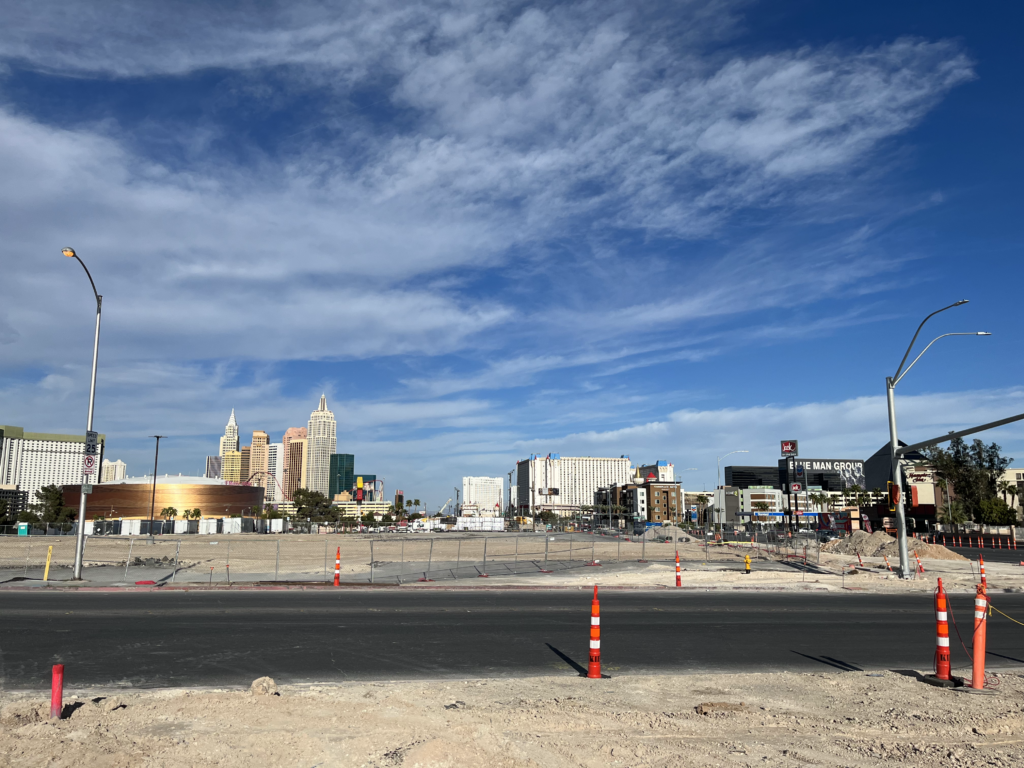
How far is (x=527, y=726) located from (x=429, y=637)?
23.2 feet

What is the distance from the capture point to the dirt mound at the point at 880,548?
156 ft

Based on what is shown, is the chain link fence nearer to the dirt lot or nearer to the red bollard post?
the dirt lot

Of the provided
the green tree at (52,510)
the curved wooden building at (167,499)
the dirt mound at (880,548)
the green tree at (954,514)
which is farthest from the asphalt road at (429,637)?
the curved wooden building at (167,499)

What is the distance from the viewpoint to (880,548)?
51.5 m

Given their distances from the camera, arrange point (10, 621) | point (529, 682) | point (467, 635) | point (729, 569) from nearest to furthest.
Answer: point (529, 682) < point (467, 635) < point (10, 621) < point (729, 569)

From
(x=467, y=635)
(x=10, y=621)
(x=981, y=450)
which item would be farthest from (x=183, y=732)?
(x=981, y=450)

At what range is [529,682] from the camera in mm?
10812

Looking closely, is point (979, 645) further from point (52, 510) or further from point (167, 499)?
point (167, 499)

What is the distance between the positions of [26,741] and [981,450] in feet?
408

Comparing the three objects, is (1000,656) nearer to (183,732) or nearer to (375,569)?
(183,732)

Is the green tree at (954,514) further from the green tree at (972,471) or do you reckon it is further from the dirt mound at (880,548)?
the dirt mound at (880,548)

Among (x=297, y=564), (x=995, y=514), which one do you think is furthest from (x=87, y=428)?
(x=995, y=514)

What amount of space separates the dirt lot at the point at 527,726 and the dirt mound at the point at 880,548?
41.8 metres

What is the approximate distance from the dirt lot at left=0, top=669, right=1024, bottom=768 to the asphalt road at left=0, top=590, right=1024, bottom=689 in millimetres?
1744
